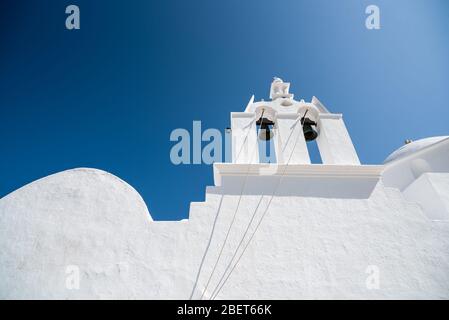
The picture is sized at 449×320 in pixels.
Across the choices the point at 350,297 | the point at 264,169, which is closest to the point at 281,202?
the point at 264,169

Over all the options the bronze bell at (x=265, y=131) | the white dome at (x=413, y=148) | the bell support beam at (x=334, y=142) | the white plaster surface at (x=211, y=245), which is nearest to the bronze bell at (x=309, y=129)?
the bell support beam at (x=334, y=142)

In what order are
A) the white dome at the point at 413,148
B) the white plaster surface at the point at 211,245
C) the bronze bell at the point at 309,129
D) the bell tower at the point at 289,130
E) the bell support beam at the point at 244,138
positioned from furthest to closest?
the white dome at the point at 413,148, the bronze bell at the point at 309,129, the bell tower at the point at 289,130, the bell support beam at the point at 244,138, the white plaster surface at the point at 211,245

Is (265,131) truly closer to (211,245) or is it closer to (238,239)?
(238,239)

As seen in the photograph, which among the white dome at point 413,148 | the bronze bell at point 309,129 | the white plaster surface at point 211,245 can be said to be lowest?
the white plaster surface at point 211,245

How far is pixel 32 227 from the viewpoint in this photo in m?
4.13

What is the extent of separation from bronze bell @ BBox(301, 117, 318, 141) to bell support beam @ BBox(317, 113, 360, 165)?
0.14 meters

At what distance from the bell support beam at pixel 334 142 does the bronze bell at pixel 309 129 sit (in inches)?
5.3

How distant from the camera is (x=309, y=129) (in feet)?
20.0

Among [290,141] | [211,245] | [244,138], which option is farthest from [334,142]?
[211,245]

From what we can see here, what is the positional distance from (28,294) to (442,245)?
4784 millimetres

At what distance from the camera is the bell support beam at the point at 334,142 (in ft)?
17.0

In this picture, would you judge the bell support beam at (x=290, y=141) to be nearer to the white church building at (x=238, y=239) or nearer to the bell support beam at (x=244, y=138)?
the white church building at (x=238, y=239)

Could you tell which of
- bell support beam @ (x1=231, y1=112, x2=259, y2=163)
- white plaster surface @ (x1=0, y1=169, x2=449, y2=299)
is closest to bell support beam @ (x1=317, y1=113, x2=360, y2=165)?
white plaster surface @ (x1=0, y1=169, x2=449, y2=299)

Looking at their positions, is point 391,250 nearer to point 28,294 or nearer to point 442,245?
point 442,245
